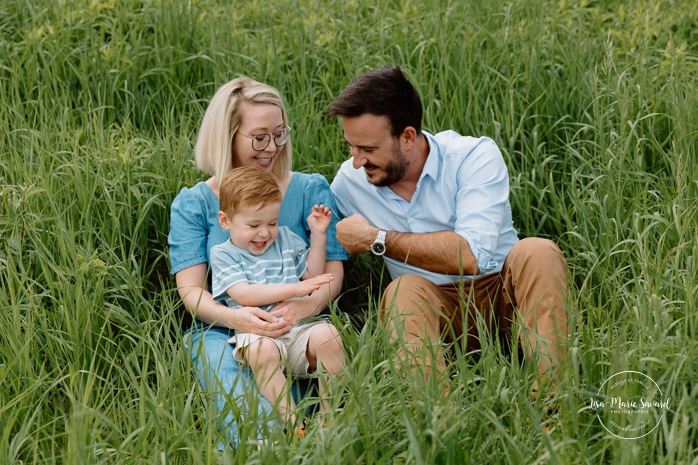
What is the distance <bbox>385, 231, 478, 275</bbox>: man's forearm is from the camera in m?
3.64

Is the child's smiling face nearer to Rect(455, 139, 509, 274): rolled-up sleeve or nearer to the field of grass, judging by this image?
the field of grass

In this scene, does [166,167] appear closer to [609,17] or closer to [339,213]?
[339,213]

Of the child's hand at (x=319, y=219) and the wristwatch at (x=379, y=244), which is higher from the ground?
the child's hand at (x=319, y=219)

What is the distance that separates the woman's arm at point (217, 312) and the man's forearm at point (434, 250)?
1.94 ft

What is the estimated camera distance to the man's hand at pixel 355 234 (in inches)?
148

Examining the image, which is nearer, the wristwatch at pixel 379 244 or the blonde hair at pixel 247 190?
the blonde hair at pixel 247 190

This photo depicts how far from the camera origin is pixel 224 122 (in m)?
3.82

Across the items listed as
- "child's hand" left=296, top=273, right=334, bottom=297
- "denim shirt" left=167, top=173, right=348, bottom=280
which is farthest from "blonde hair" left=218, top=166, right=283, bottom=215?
"child's hand" left=296, top=273, right=334, bottom=297

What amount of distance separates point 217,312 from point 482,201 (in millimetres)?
1229

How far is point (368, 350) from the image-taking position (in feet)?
9.96

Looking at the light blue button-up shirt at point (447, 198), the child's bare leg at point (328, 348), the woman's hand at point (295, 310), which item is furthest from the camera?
the light blue button-up shirt at point (447, 198)

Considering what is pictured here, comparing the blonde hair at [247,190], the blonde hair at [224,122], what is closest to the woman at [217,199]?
the blonde hair at [224,122]

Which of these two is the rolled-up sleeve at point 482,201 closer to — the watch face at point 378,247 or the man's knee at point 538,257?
the man's knee at point 538,257

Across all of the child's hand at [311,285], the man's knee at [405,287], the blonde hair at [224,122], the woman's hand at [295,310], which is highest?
the blonde hair at [224,122]
